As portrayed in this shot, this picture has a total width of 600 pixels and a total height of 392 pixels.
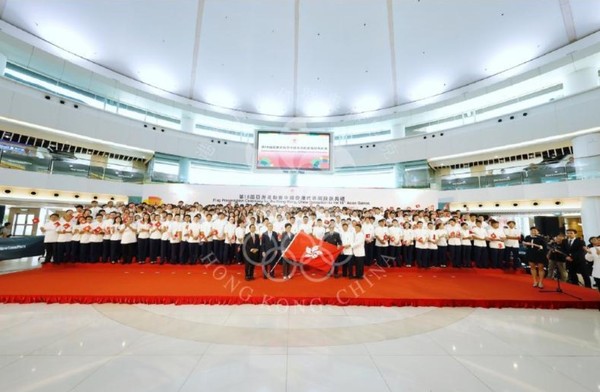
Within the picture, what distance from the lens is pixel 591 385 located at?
2043 millimetres

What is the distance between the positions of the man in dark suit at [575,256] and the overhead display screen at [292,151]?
7.29 m

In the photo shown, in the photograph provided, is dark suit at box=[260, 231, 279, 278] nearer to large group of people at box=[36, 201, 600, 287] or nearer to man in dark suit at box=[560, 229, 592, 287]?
large group of people at box=[36, 201, 600, 287]

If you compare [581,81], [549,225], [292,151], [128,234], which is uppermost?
[581,81]

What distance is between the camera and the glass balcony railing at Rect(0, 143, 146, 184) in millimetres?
8641

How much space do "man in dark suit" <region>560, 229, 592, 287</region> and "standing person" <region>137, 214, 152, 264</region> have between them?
10.0 meters

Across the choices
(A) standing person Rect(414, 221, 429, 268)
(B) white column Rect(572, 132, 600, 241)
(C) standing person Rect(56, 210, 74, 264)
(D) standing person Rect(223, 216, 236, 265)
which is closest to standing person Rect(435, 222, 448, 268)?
(A) standing person Rect(414, 221, 429, 268)

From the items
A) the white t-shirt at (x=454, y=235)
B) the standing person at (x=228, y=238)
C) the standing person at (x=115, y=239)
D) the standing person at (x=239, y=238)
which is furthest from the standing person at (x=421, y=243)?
the standing person at (x=115, y=239)

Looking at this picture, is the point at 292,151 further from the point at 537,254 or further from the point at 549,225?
the point at 549,225

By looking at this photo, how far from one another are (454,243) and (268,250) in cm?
497

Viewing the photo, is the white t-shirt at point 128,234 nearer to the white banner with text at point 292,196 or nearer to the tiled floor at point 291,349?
the tiled floor at point 291,349

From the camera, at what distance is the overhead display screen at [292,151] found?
10344 millimetres

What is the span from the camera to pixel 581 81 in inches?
396

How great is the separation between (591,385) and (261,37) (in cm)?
1323

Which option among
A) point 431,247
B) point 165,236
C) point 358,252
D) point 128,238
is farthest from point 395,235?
point 128,238
